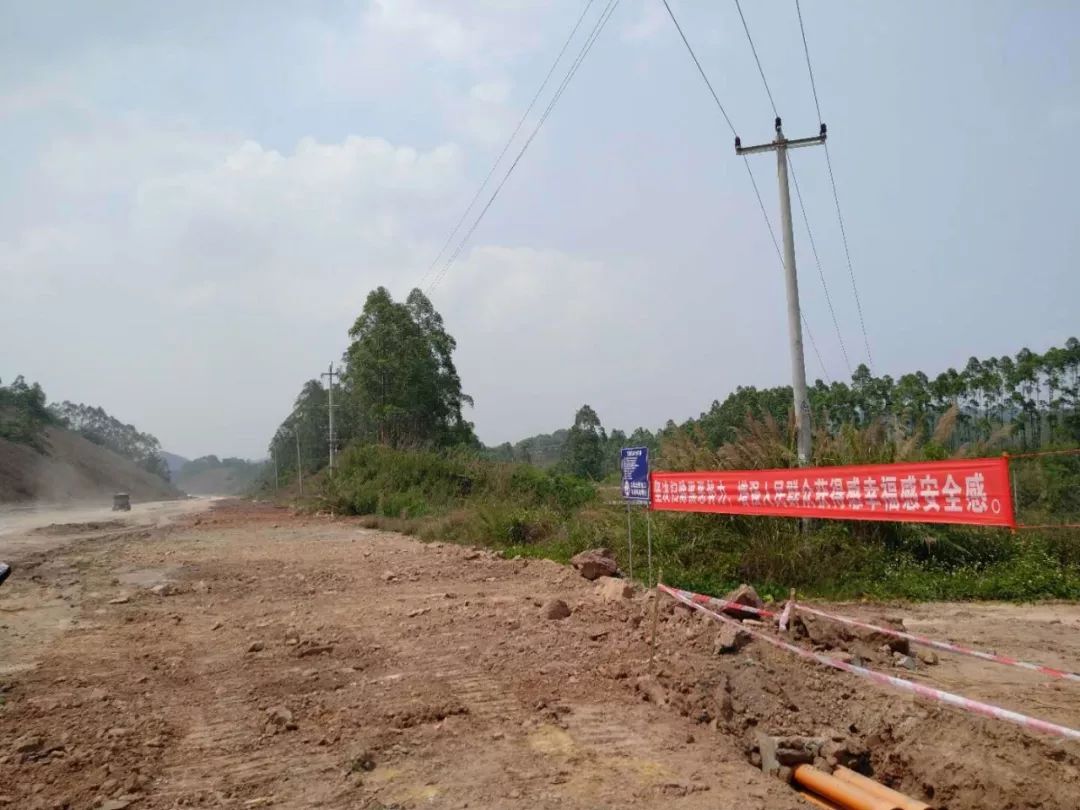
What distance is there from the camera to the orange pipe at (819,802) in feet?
13.3

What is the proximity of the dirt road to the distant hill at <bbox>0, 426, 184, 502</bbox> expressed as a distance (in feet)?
160

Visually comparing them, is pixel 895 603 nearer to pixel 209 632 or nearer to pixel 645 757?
pixel 645 757

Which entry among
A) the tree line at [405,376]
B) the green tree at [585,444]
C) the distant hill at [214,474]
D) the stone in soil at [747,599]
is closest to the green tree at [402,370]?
the tree line at [405,376]

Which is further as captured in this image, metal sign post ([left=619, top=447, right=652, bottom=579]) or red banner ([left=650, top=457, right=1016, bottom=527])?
metal sign post ([left=619, top=447, right=652, bottom=579])

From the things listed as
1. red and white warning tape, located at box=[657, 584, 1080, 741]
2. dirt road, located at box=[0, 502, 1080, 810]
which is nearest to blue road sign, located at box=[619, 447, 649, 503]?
dirt road, located at box=[0, 502, 1080, 810]

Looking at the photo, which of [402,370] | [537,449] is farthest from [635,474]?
[537,449]

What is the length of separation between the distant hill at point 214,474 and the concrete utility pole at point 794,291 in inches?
5070

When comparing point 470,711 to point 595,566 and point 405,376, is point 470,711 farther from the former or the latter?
point 405,376

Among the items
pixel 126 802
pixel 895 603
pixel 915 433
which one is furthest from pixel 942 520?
pixel 126 802

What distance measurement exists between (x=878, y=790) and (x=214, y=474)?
167 meters

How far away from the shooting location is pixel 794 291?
12.6m

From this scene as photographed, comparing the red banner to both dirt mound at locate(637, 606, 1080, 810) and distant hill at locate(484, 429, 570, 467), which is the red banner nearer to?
dirt mound at locate(637, 606, 1080, 810)

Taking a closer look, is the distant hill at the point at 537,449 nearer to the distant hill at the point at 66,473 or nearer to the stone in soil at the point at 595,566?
the distant hill at the point at 66,473

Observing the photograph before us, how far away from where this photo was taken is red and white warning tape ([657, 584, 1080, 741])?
3.94m
